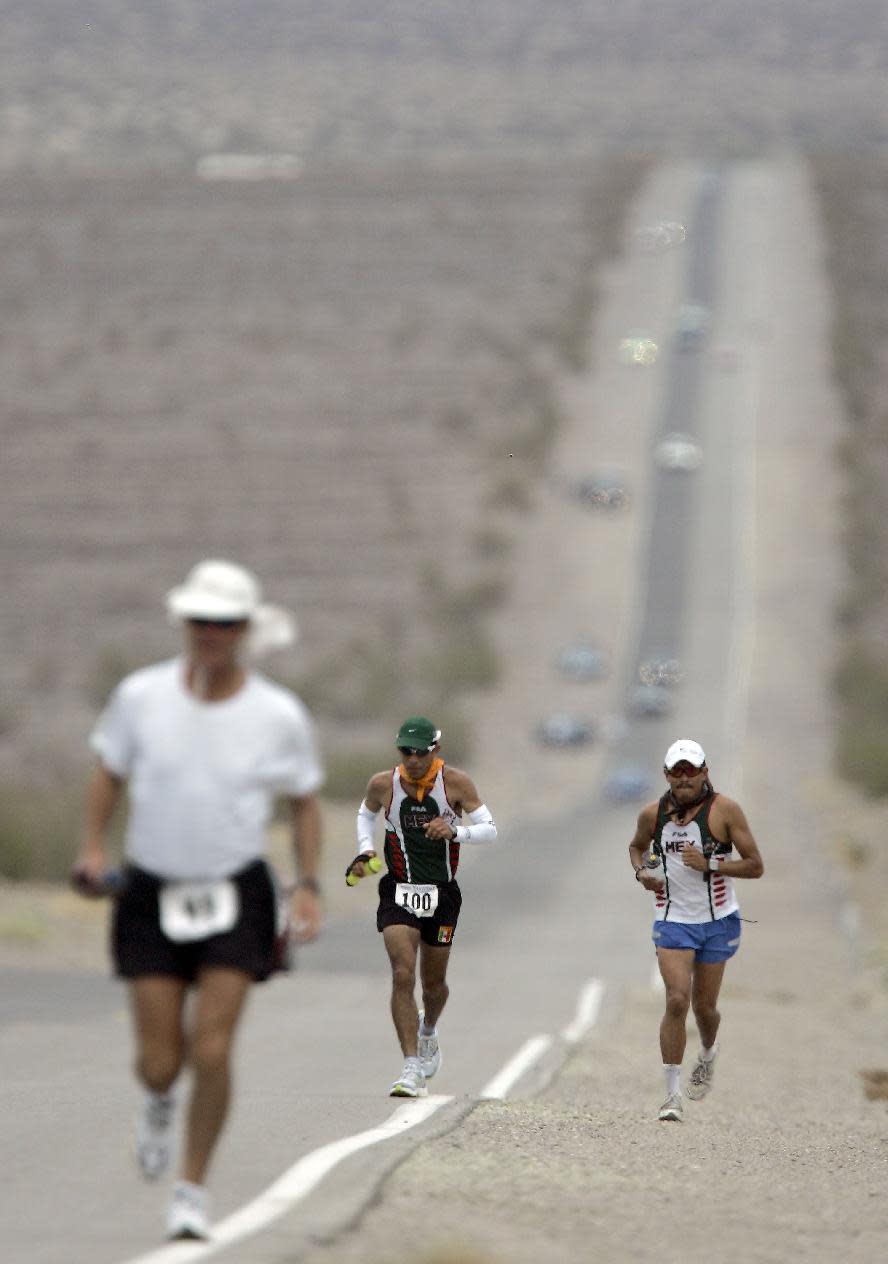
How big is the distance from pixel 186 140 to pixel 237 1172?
147 m

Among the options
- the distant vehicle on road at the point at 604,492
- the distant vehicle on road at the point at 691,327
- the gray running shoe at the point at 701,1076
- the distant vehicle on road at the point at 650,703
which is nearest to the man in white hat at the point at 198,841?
the gray running shoe at the point at 701,1076

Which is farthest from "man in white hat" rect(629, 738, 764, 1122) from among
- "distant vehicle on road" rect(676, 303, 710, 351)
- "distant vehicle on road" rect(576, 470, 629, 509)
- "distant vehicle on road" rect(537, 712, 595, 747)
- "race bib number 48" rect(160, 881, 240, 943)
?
"distant vehicle on road" rect(676, 303, 710, 351)

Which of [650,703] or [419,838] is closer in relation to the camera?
[419,838]

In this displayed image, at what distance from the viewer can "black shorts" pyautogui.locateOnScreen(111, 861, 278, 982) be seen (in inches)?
309

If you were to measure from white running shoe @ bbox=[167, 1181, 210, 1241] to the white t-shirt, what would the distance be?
1066 millimetres

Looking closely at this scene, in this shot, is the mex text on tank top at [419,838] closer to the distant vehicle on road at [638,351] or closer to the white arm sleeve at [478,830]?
the white arm sleeve at [478,830]

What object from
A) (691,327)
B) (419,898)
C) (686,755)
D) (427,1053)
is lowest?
(427,1053)

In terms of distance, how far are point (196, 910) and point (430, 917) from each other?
15.2ft

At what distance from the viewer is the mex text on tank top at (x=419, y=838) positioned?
480 inches

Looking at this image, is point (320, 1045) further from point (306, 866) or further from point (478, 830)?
point (306, 866)

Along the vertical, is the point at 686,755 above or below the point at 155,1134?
above

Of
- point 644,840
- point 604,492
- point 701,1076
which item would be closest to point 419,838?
point 644,840

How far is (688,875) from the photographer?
12.7 meters

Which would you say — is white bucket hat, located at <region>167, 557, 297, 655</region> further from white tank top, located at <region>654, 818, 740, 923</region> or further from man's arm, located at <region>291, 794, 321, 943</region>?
white tank top, located at <region>654, 818, 740, 923</region>
